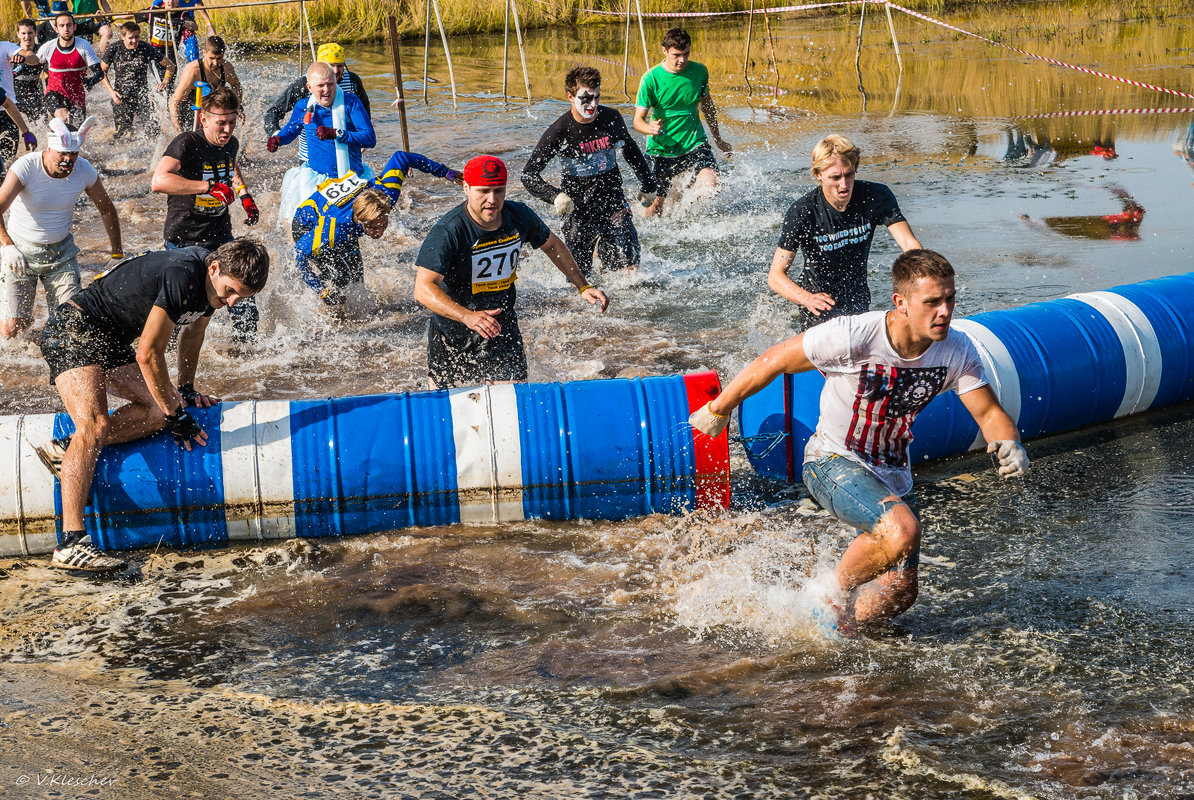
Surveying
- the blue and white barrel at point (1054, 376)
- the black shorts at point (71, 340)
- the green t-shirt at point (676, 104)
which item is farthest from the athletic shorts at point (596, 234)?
the black shorts at point (71, 340)

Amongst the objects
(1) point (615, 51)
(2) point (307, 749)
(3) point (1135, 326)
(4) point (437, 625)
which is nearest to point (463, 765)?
(2) point (307, 749)

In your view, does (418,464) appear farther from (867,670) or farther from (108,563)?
(867,670)

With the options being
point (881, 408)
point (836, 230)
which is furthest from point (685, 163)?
point (881, 408)

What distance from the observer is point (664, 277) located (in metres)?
9.84

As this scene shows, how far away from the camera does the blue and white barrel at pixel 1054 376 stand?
5.68 meters

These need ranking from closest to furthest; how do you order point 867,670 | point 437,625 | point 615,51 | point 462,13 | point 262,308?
point 867,670 < point 437,625 < point 262,308 < point 615,51 < point 462,13

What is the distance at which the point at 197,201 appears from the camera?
7422mm

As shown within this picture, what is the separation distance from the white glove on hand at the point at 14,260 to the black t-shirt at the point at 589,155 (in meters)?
3.52

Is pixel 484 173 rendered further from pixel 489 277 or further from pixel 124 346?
pixel 124 346

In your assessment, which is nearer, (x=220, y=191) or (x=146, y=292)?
(x=146, y=292)

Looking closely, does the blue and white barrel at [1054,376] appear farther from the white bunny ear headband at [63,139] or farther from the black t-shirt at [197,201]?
the white bunny ear headband at [63,139]

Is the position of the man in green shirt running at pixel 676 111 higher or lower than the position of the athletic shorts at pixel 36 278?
higher

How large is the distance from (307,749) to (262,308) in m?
5.70

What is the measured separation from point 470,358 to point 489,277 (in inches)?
17.0
